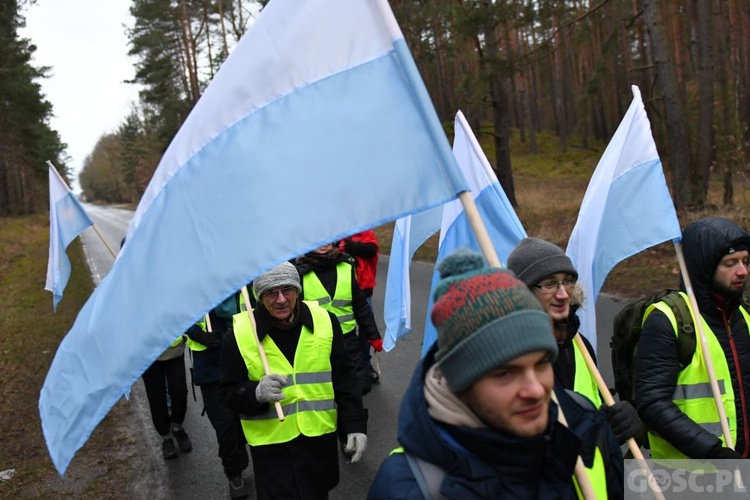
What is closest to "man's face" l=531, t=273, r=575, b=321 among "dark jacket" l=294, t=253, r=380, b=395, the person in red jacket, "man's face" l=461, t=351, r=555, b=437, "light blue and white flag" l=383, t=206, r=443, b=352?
"man's face" l=461, t=351, r=555, b=437

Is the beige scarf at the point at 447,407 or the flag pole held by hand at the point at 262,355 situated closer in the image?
the beige scarf at the point at 447,407

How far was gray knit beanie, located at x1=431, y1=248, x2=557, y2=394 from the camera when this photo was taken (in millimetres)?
1521

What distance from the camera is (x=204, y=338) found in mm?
4809

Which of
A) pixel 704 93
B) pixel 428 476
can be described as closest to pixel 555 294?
pixel 428 476

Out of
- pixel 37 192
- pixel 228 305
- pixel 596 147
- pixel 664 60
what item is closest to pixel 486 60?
pixel 664 60

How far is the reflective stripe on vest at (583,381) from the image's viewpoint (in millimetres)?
2635

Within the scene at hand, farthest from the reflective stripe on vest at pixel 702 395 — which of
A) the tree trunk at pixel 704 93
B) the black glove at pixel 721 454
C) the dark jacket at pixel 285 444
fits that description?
the tree trunk at pixel 704 93

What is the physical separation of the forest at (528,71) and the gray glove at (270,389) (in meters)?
9.19

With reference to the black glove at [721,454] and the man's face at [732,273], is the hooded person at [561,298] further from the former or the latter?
the man's face at [732,273]

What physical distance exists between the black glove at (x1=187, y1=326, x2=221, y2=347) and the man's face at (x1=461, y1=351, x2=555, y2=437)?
11.6ft

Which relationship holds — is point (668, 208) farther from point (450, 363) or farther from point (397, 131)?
point (450, 363)

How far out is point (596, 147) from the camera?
46062 mm

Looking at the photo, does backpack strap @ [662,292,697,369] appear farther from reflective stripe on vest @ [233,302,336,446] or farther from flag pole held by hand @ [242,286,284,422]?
flag pole held by hand @ [242,286,284,422]

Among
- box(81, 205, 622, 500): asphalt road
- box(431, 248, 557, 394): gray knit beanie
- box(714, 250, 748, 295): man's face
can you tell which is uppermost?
box(431, 248, 557, 394): gray knit beanie
